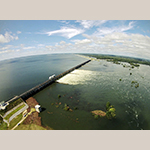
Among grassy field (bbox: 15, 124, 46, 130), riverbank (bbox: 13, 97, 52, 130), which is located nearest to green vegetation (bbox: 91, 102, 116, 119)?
riverbank (bbox: 13, 97, 52, 130)

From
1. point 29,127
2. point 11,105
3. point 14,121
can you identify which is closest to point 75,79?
point 11,105

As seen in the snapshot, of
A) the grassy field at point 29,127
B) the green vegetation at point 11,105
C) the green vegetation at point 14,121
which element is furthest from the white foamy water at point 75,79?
the grassy field at point 29,127

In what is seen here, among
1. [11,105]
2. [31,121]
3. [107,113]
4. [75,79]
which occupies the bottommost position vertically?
[31,121]

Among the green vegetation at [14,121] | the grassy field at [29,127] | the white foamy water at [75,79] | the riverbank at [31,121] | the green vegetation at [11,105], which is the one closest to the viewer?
the grassy field at [29,127]

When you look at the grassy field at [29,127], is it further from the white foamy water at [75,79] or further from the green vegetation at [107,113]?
the white foamy water at [75,79]

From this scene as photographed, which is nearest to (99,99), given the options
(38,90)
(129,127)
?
(129,127)

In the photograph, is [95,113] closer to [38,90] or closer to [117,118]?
[117,118]

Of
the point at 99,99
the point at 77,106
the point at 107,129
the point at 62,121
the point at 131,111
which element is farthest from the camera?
the point at 99,99

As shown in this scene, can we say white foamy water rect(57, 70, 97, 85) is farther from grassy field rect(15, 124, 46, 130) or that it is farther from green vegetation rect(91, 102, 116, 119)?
grassy field rect(15, 124, 46, 130)

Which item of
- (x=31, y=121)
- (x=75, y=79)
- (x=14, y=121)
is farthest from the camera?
(x=75, y=79)

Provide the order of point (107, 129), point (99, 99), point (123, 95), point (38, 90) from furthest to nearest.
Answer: point (38, 90) → point (123, 95) → point (99, 99) → point (107, 129)

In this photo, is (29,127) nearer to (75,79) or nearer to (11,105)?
(11,105)
